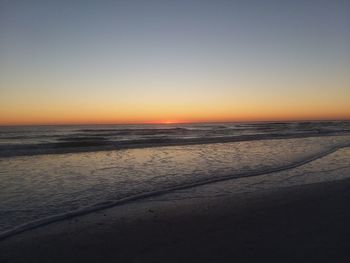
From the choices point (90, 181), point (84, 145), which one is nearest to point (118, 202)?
point (90, 181)

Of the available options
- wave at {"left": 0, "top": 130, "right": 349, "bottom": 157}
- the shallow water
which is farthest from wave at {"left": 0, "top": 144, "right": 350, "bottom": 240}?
wave at {"left": 0, "top": 130, "right": 349, "bottom": 157}

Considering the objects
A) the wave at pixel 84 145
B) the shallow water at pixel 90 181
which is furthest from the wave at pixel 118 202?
the wave at pixel 84 145

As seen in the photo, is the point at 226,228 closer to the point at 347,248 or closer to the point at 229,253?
the point at 229,253

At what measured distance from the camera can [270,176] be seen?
36.0 feet

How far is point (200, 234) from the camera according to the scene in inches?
212

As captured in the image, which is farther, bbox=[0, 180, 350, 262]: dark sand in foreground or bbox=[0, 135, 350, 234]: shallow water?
bbox=[0, 135, 350, 234]: shallow water

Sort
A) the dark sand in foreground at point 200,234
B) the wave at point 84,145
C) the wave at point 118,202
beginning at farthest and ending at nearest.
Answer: the wave at point 84,145
the wave at point 118,202
the dark sand in foreground at point 200,234

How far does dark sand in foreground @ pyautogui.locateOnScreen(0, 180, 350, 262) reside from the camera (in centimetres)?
459

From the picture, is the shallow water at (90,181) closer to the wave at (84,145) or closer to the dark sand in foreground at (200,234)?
the dark sand in foreground at (200,234)

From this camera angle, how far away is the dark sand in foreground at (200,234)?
4.59m

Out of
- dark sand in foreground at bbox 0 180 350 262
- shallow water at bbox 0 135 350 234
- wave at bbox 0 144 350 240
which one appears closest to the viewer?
Result: dark sand in foreground at bbox 0 180 350 262

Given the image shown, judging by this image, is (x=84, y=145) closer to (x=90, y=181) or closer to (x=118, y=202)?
(x=90, y=181)

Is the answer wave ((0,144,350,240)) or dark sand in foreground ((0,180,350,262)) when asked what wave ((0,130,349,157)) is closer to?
wave ((0,144,350,240))

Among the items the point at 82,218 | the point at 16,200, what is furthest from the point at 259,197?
the point at 16,200
